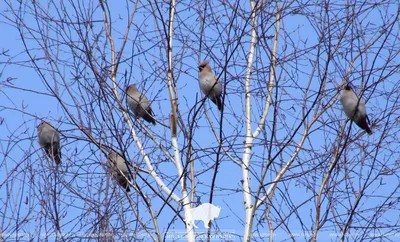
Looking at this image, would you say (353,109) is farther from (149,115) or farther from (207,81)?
(207,81)

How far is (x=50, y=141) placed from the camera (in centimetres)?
849

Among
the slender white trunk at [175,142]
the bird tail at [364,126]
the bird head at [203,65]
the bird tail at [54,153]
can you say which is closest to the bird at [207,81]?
the bird head at [203,65]

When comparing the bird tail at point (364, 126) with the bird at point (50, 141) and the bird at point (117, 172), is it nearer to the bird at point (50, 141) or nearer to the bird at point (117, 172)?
the bird at point (117, 172)

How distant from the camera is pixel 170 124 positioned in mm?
7230

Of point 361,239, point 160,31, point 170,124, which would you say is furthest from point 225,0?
point 361,239

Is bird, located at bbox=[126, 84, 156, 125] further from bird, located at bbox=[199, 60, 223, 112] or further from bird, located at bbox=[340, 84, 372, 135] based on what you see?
bird, located at bbox=[340, 84, 372, 135]

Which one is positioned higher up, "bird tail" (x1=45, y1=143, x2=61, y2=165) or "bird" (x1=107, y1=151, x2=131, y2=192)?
"bird tail" (x1=45, y1=143, x2=61, y2=165)

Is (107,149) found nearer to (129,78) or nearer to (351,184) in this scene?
(129,78)

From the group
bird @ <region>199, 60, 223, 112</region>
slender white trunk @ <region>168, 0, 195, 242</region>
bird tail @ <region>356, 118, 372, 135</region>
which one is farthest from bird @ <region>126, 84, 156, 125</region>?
bird tail @ <region>356, 118, 372, 135</region>

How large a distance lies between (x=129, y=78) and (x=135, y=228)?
97 cm

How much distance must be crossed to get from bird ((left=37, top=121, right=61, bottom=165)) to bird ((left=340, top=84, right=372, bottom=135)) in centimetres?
208

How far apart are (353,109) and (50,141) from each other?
273cm

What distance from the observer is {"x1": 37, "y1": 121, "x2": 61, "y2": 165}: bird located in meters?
7.48

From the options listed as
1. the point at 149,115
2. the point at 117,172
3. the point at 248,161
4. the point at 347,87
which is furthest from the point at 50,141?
the point at 347,87
